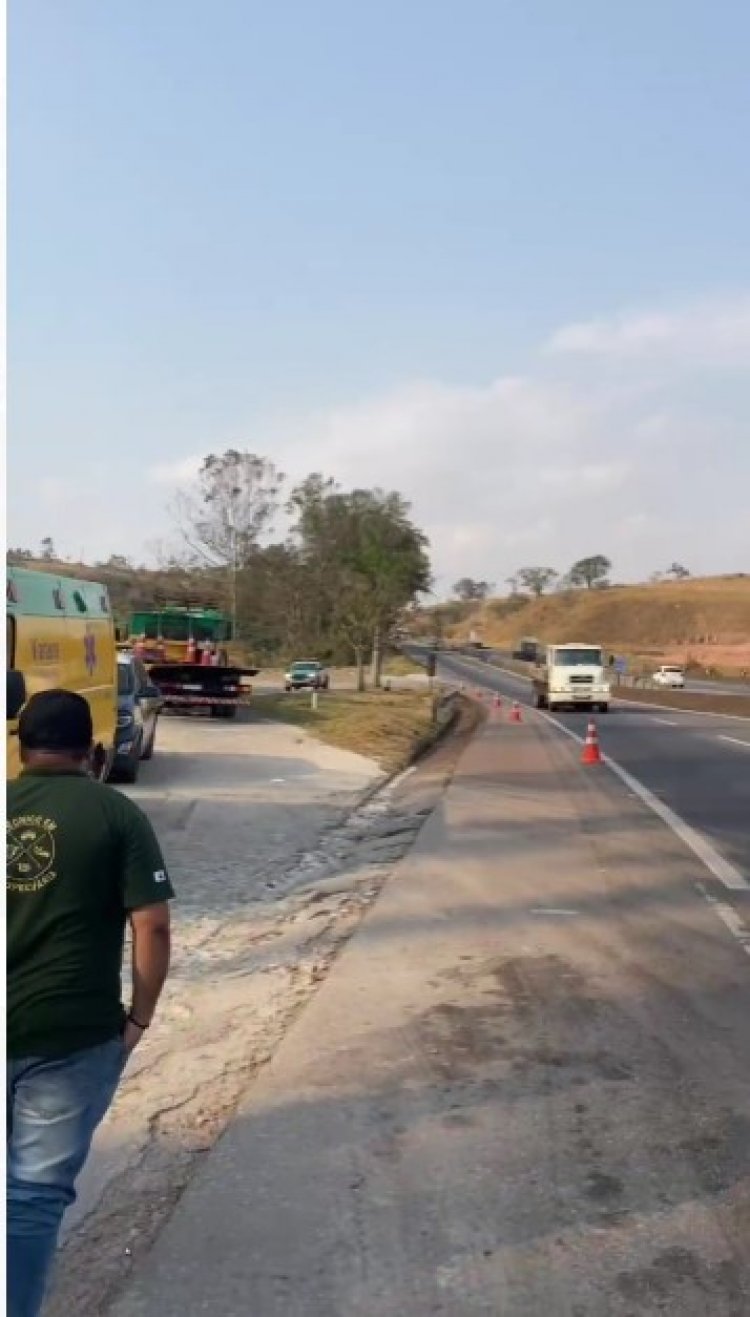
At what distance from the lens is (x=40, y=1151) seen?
3.37 metres

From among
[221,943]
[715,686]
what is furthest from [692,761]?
[715,686]

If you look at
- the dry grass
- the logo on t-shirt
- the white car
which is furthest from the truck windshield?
the logo on t-shirt

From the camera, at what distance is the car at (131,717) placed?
17219 mm

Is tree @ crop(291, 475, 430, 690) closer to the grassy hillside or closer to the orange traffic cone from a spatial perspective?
the orange traffic cone

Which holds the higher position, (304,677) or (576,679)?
(576,679)

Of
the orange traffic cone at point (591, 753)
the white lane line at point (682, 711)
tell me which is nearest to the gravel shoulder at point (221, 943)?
the orange traffic cone at point (591, 753)

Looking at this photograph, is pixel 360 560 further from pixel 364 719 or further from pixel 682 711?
pixel 364 719

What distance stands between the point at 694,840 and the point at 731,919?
13.2ft

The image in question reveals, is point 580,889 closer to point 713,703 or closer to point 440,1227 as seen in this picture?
point 440,1227

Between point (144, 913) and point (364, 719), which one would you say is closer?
point (144, 913)

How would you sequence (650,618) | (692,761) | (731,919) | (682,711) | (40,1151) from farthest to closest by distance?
(650,618) < (682,711) < (692,761) < (731,919) < (40,1151)

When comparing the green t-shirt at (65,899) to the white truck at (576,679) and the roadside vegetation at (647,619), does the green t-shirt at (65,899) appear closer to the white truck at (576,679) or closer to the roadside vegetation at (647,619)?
the white truck at (576,679)

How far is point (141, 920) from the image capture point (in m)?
3.50

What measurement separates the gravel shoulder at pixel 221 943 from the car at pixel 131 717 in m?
0.49
